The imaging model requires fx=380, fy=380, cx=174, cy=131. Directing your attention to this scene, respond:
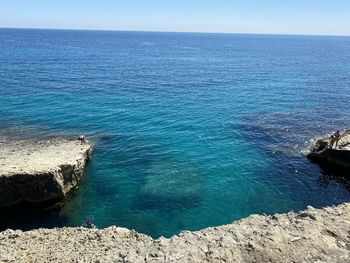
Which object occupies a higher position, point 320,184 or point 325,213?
point 325,213

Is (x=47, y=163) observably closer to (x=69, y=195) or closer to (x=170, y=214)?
(x=69, y=195)

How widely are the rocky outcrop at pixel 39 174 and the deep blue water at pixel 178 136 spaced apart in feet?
5.32

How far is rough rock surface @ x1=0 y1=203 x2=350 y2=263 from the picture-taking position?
24000 millimetres

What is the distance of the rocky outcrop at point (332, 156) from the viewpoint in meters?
46.2

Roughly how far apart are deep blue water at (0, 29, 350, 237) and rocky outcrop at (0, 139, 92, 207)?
1.62 metres

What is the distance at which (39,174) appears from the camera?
37406 mm

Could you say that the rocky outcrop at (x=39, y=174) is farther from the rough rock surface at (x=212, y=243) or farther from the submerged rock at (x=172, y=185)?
the rough rock surface at (x=212, y=243)

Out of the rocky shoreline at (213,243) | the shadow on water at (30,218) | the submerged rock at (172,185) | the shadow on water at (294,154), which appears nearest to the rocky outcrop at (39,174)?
the shadow on water at (30,218)

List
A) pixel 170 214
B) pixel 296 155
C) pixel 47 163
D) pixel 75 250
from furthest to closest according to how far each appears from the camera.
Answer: pixel 296 155
pixel 47 163
pixel 170 214
pixel 75 250

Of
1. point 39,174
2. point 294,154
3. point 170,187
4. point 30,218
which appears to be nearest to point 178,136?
point 170,187

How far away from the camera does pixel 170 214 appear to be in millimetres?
36875

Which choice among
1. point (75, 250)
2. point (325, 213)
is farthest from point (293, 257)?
point (75, 250)

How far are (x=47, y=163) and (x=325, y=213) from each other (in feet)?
89.3

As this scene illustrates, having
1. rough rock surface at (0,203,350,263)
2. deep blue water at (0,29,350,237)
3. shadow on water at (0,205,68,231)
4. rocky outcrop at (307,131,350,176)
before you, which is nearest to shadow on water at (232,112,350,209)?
deep blue water at (0,29,350,237)
